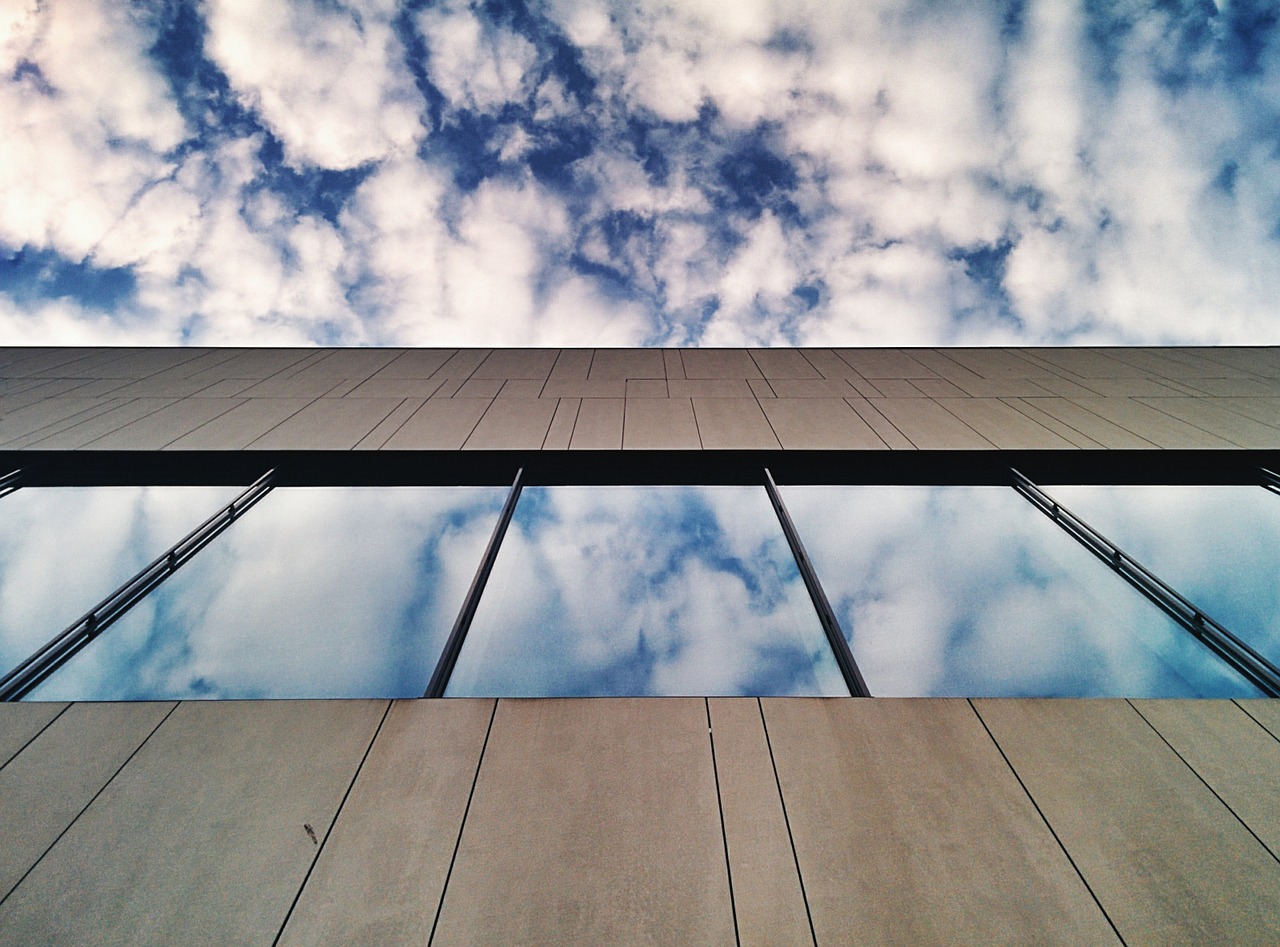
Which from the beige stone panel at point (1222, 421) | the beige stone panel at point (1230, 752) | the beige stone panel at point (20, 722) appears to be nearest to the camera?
the beige stone panel at point (1230, 752)

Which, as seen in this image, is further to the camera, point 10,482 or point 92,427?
point 92,427

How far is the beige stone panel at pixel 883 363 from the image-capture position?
25.7 ft

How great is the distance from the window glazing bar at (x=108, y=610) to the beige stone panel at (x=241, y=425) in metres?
1.29

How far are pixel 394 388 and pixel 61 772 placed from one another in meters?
5.33

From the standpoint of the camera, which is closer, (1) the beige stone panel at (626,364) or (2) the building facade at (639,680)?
(2) the building facade at (639,680)

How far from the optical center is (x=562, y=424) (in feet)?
20.8

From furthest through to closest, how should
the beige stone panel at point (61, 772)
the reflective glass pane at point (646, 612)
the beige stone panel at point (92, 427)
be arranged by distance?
the beige stone panel at point (92, 427) < the reflective glass pane at point (646, 612) < the beige stone panel at point (61, 772)

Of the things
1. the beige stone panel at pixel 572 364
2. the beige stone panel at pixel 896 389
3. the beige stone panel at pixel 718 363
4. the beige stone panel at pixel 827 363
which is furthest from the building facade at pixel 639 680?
the beige stone panel at pixel 827 363

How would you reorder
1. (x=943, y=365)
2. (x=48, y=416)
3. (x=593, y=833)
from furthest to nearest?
1. (x=943, y=365)
2. (x=48, y=416)
3. (x=593, y=833)

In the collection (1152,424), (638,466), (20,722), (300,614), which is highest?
(1152,424)

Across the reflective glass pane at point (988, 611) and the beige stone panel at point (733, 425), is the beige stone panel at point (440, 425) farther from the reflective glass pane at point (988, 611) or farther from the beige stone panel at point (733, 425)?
the reflective glass pane at point (988, 611)

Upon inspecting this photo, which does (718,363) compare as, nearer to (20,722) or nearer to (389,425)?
(389,425)

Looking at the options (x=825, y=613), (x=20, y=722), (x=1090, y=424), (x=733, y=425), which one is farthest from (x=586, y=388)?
(x=1090, y=424)

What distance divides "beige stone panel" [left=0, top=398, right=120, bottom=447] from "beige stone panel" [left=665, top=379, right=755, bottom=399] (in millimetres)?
6842
